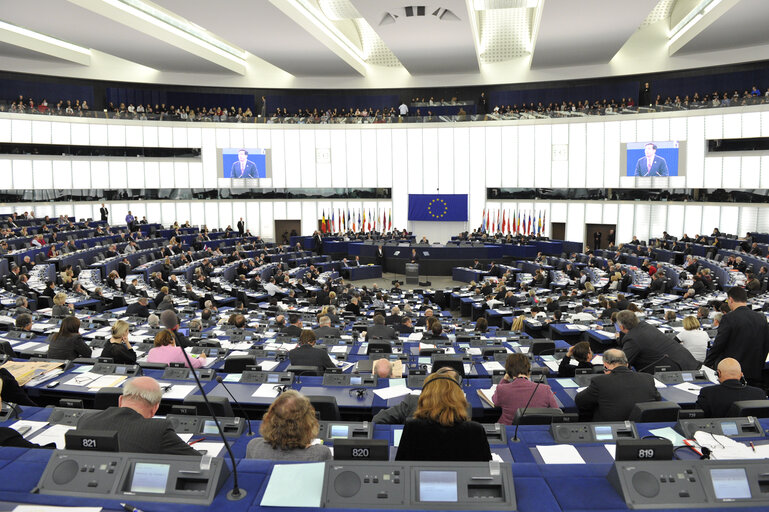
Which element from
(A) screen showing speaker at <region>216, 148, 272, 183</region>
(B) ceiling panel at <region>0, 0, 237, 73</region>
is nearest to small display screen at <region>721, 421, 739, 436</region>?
(B) ceiling panel at <region>0, 0, 237, 73</region>

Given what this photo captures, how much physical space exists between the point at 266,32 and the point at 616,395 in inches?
985

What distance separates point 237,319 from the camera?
426 inches

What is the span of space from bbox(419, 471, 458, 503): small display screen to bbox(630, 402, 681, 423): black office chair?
2.66 m

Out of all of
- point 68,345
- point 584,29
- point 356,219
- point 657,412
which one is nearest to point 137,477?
point 657,412

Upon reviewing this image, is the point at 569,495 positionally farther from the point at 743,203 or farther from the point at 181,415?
the point at 743,203

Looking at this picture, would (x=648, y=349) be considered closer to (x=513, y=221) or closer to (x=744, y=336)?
(x=744, y=336)

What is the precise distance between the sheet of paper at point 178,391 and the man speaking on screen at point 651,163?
98.4ft

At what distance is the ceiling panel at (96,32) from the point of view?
22.0 meters

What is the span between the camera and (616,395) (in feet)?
16.7

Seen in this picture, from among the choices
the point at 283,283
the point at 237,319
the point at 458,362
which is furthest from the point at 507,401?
the point at 283,283

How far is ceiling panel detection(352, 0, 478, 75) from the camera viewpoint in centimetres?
2241

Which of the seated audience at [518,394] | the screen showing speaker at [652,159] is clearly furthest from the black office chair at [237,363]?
the screen showing speaker at [652,159]

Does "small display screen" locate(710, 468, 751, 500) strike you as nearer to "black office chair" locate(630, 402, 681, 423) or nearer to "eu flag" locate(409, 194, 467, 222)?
"black office chair" locate(630, 402, 681, 423)

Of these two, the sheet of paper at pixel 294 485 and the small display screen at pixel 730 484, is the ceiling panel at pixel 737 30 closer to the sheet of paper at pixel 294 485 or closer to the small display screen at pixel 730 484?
the small display screen at pixel 730 484
